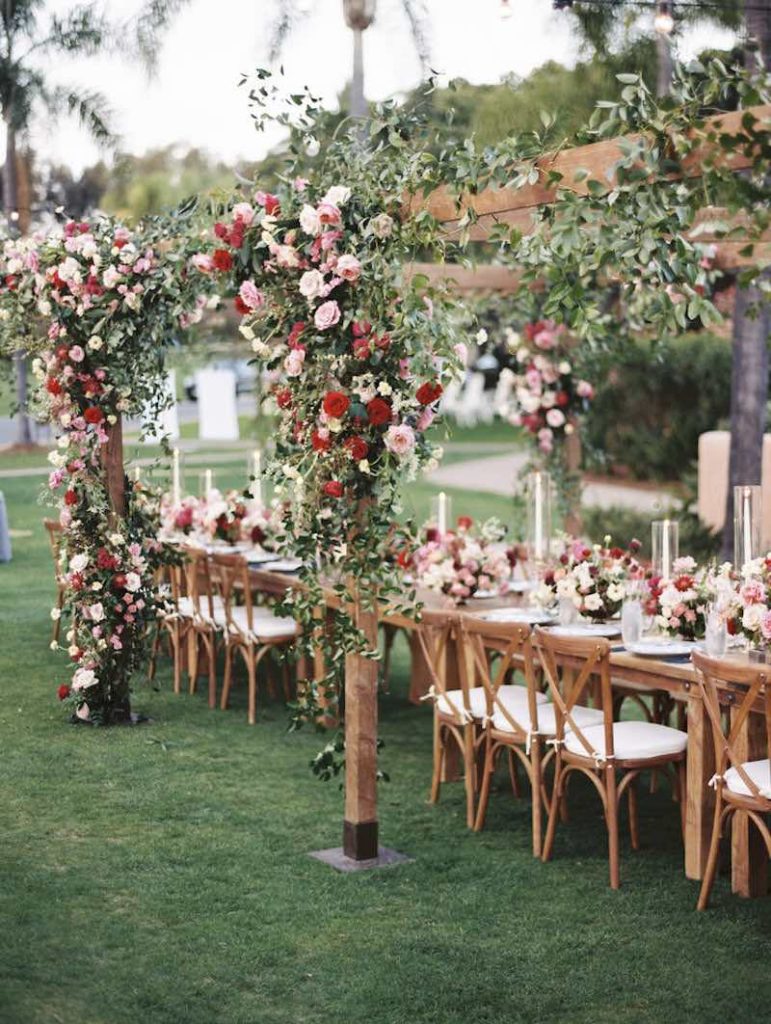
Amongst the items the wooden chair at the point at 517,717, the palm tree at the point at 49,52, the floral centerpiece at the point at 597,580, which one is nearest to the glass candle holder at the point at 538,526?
the floral centerpiece at the point at 597,580

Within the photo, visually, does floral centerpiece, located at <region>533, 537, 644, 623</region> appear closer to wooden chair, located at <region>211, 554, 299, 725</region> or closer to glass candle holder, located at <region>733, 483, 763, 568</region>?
glass candle holder, located at <region>733, 483, 763, 568</region>

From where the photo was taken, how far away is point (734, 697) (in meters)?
4.69

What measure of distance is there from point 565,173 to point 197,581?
402cm

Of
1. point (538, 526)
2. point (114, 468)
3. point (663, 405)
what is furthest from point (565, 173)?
point (663, 405)

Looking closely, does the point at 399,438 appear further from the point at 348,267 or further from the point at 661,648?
the point at 661,648

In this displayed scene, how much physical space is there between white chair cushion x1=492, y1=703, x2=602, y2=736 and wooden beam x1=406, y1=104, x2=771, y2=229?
186cm

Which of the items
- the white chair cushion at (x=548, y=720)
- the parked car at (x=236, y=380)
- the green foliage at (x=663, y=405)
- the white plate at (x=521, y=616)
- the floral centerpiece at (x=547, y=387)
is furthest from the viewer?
the parked car at (x=236, y=380)

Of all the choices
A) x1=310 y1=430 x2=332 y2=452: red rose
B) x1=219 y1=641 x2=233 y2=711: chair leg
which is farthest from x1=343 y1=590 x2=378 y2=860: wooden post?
x1=219 y1=641 x2=233 y2=711: chair leg

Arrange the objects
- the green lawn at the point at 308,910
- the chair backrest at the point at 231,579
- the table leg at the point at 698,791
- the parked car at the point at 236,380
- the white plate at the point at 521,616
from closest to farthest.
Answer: the green lawn at the point at 308,910
the table leg at the point at 698,791
the white plate at the point at 521,616
the chair backrest at the point at 231,579
the parked car at the point at 236,380

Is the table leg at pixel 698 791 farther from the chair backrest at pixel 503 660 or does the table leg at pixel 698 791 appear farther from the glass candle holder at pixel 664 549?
the glass candle holder at pixel 664 549

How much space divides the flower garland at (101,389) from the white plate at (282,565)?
2.40 feet

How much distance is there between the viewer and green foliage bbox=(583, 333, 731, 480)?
16578mm

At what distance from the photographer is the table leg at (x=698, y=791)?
4891 millimetres

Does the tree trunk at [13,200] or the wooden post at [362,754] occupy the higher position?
the tree trunk at [13,200]
